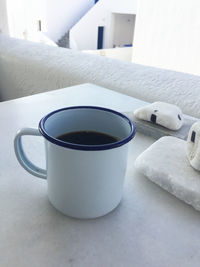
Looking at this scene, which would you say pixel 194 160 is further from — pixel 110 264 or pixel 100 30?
pixel 100 30

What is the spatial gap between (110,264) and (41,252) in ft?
0.18

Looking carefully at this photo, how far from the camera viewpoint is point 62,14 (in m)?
6.83

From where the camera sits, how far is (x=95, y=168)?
206 millimetres

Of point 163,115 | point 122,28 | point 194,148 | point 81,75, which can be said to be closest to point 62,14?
point 122,28

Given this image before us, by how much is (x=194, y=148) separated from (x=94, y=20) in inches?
297

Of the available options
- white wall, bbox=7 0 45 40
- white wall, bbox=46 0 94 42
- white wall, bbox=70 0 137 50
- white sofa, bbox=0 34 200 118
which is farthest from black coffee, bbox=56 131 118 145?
white wall, bbox=70 0 137 50

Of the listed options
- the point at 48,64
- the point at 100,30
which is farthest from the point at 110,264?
the point at 100,30

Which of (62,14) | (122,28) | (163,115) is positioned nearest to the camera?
(163,115)

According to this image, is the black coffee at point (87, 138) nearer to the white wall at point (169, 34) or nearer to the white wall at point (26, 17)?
the white wall at point (169, 34)

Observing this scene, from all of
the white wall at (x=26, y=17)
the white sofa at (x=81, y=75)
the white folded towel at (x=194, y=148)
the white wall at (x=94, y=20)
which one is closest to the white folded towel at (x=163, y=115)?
the white folded towel at (x=194, y=148)

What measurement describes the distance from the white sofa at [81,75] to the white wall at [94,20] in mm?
6151

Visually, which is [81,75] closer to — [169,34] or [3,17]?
[3,17]

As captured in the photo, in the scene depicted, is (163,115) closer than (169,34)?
Yes

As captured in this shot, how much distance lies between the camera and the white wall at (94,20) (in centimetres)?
696
